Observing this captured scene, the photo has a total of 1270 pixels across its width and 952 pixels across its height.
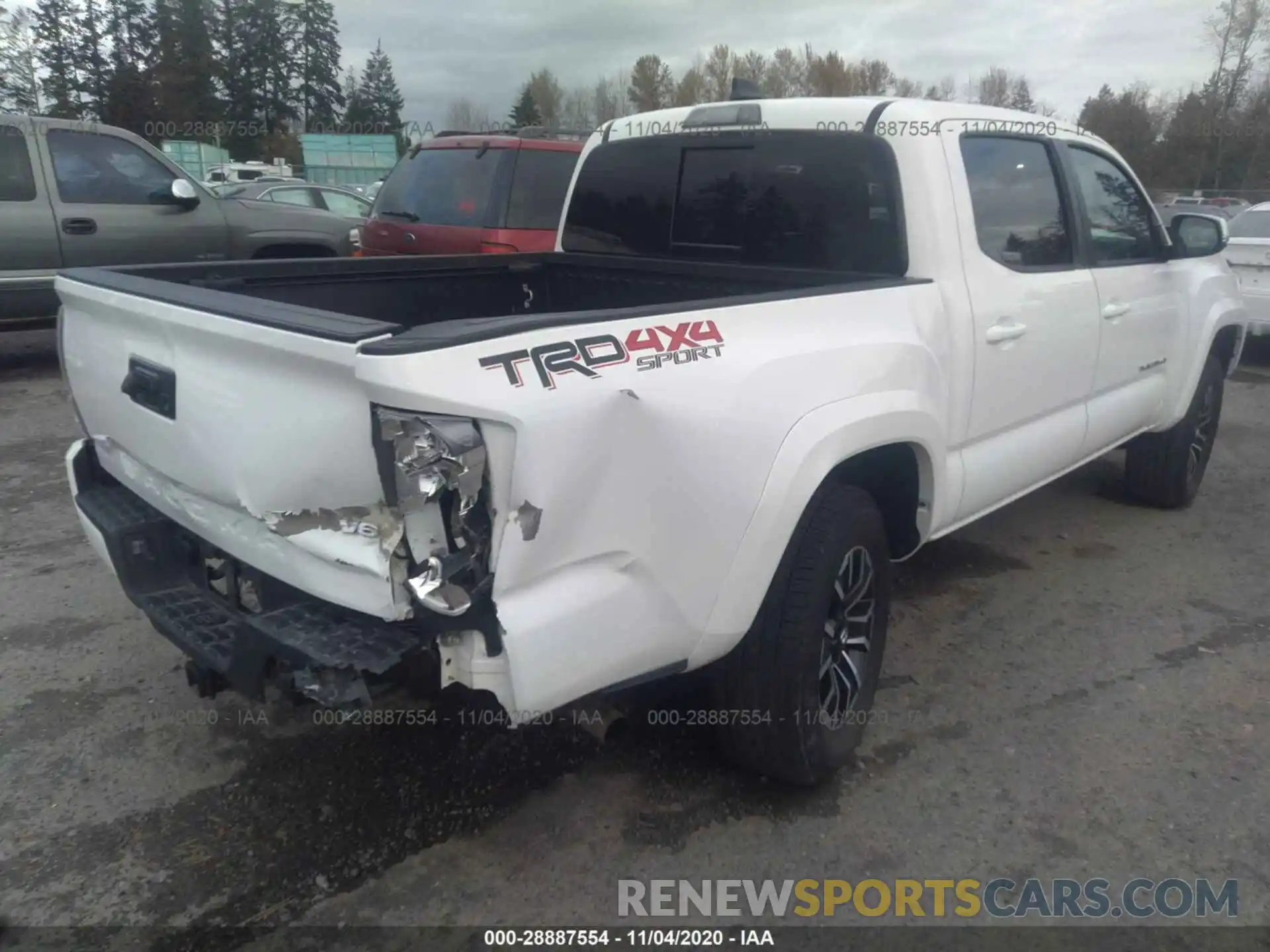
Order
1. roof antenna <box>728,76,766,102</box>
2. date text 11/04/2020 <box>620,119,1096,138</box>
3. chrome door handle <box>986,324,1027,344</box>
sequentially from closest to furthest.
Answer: date text 11/04/2020 <box>620,119,1096,138</box>, chrome door handle <box>986,324,1027,344</box>, roof antenna <box>728,76,766,102</box>

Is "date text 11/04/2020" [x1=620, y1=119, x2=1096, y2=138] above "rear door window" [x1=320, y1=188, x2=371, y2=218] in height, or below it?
above

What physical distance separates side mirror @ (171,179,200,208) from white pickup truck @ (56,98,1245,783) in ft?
17.8

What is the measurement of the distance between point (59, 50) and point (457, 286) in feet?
167

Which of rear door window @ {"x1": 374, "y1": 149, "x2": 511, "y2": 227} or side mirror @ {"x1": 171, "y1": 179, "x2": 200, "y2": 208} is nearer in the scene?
rear door window @ {"x1": 374, "y1": 149, "x2": 511, "y2": 227}

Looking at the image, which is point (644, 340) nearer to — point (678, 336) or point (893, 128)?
point (678, 336)

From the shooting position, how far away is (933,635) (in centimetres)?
398

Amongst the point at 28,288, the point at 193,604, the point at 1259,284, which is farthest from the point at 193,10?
the point at 193,604

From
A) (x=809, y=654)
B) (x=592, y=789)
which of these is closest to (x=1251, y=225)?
(x=809, y=654)

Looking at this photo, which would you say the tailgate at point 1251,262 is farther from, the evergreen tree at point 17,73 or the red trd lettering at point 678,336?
the evergreen tree at point 17,73

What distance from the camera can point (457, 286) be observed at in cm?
400

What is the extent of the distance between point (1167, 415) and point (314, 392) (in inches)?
175

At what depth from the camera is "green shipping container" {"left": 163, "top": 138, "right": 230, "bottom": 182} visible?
35438 mm

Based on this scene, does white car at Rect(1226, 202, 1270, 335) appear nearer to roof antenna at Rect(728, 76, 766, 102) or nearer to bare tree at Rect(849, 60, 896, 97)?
roof antenna at Rect(728, 76, 766, 102)

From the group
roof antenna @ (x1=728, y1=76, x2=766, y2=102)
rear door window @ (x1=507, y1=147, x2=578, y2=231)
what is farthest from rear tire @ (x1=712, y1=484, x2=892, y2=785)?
rear door window @ (x1=507, y1=147, x2=578, y2=231)
